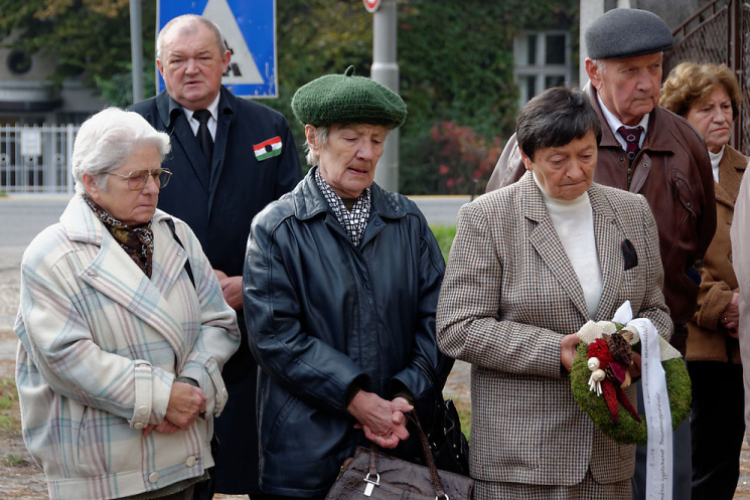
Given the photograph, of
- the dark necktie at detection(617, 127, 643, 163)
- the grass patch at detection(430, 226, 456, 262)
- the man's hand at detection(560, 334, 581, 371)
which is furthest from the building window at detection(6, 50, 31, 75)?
the man's hand at detection(560, 334, 581, 371)

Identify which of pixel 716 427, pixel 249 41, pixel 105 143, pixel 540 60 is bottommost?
pixel 716 427

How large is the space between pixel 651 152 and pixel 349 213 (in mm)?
1242

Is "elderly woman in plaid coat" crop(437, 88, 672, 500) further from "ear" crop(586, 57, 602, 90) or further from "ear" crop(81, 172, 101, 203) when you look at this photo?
"ear" crop(81, 172, 101, 203)

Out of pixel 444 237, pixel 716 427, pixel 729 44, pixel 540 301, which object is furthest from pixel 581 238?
pixel 444 237

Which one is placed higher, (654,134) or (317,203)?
(654,134)

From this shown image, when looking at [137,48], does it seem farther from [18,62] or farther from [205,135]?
[18,62]

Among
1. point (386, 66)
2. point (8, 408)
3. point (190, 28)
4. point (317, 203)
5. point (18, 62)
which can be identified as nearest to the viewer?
point (317, 203)

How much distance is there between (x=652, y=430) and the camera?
8.89 ft

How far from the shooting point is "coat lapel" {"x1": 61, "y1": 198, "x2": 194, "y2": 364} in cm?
284

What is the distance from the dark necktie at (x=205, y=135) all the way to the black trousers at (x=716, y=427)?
219 cm

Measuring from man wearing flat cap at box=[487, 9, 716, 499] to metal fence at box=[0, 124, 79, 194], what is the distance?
20.4m

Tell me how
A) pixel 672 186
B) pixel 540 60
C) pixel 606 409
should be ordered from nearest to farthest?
1. pixel 606 409
2. pixel 672 186
3. pixel 540 60

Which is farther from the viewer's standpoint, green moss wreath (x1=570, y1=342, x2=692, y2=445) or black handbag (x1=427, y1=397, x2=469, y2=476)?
black handbag (x1=427, y1=397, x2=469, y2=476)

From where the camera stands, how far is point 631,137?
3.67 meters
